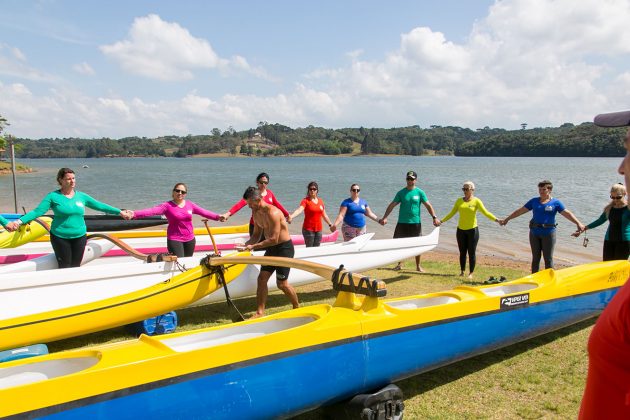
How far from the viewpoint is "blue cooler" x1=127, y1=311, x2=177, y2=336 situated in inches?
205

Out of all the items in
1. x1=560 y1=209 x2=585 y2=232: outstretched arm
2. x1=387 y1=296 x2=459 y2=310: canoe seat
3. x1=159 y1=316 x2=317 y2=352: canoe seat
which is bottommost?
x1=387 y1=296 x2=459 y2=310: canoe seat

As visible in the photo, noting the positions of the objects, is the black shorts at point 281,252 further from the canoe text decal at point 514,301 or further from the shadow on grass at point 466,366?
the canoe text decal at point 514,301

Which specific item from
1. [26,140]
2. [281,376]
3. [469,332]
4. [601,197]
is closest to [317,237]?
[469,332]

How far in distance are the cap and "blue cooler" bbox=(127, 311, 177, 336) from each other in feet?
16.0

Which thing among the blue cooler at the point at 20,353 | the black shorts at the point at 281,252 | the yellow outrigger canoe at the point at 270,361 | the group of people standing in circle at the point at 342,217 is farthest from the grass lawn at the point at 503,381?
the blue cooler at the point at 20,353

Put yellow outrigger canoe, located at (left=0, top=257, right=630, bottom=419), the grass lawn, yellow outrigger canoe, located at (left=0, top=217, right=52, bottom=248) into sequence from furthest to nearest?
yellow outrigger canoe, located at (left=0, top=217, right=52, bottom=248)
the grass lawn
yellow outrigger canoe, located at (left=0, top=257, right=630, bottom=419)

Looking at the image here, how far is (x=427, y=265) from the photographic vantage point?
946cm

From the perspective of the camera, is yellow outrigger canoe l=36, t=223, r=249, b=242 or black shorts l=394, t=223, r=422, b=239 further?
yellow outrigger canoe l=36, t=223, r=249, b=242

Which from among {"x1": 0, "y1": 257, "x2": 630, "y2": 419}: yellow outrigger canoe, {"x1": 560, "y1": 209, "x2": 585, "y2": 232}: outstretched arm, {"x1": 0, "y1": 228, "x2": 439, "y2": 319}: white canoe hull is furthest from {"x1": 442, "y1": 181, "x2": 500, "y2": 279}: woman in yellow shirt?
{"x1": 0, "y1": 257, "x2": 630, "y2": 419}: yellow outrigger canoe

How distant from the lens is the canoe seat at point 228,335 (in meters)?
3.22

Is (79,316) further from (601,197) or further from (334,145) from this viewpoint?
(334,145)

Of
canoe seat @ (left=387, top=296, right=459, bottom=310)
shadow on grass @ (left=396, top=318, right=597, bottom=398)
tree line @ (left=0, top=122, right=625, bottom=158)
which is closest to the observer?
shadow on grass @ (left=396, top=318, right=597, bottom=398)

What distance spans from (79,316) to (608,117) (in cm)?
456

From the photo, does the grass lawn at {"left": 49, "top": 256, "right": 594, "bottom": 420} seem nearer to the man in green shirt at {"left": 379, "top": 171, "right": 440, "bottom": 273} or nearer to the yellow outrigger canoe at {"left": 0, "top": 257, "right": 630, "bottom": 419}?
the yellow outrigger canoe at {"left": 0, "top": 257, "right": 630, "bottom": 419}
